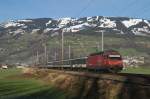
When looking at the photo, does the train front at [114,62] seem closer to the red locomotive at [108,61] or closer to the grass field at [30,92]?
the red locomotive at [108,61]

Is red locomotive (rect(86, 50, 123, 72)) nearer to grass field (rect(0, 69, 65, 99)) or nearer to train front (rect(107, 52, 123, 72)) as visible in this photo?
train front (rect(107, 52, 123, 72))

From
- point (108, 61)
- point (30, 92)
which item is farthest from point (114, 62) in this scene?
point (30, 92)

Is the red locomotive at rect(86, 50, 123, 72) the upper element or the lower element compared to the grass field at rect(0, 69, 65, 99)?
upper

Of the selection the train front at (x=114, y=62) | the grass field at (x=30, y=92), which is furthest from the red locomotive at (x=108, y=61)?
the grass field at (x=30, y=92)

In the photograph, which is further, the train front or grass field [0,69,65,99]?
the train front

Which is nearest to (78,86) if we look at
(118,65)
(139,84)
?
(139,84)

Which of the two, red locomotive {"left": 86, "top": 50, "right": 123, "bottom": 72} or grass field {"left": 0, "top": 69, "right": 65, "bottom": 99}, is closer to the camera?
grass field {"left": 0, "top": 69, "right": 65, "bottom": 99}

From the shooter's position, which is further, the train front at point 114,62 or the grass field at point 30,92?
the train front at point 114,62

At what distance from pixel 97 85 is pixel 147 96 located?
1130 centimetres

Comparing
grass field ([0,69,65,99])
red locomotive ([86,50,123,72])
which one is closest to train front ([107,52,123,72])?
red locomotive ([86,50,123,72])

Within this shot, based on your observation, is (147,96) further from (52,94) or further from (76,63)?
(76,63)

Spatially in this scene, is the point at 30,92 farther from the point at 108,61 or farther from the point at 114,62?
the point at 114,62

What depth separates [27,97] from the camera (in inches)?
1981

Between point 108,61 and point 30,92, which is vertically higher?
point 108,61
